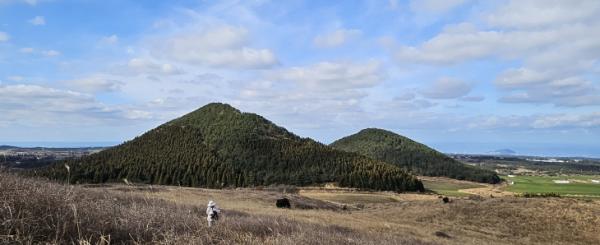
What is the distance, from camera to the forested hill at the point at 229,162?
3693 inches

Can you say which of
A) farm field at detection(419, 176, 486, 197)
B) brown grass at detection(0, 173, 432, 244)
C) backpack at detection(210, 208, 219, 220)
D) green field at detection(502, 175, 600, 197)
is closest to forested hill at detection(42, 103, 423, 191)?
farm field at detection(419, 176, 486, 197)

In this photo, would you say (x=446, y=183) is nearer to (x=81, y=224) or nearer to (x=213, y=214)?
(x=213, y=214)

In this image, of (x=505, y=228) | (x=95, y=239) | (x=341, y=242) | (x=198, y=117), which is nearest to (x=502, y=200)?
(x=505, y=228)

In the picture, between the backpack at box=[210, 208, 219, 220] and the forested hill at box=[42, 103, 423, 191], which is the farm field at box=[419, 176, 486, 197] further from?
the backpack at box=[210, 208, 219, 220]

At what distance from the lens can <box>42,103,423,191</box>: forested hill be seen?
3693 inches

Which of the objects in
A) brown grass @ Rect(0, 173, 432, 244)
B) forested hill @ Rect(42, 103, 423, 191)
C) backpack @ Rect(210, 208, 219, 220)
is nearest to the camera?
brown grass @ Rect(0, 173, 432, 244)

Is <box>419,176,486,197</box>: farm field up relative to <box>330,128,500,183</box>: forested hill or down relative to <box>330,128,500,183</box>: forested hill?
down

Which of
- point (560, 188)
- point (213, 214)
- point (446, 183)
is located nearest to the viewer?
point (213, 214)

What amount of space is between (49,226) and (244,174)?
101157 millimetres

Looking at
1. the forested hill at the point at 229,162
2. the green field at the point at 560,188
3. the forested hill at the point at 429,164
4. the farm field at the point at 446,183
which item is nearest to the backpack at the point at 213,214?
the forested hill at the point at 229,162

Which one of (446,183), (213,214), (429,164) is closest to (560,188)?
(446,183)

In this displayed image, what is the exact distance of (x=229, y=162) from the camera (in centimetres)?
11175

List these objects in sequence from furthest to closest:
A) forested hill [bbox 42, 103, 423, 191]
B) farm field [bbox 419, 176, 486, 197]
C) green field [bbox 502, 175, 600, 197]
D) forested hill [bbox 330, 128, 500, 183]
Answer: forested hill [bbox 330, 128, 500, 183] < farm field [bbox 419, 176, 486, 197] < green field [bbox 502, 175, 600, 197] < forested hill [bbox 42, 103, 423, 191]

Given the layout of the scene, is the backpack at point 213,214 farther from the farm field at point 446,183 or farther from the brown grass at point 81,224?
the farm field at point 446,183
